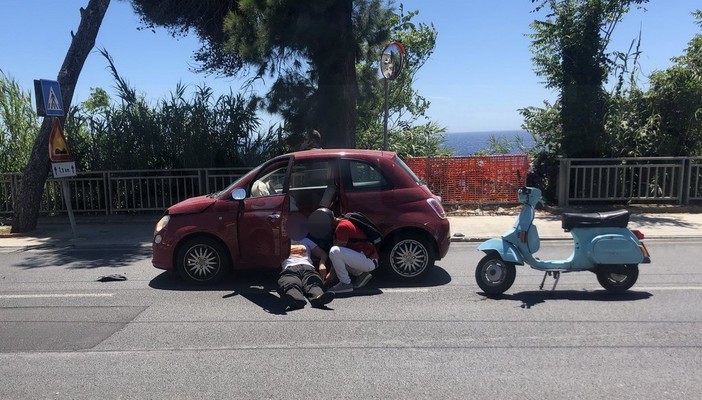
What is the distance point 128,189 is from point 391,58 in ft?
23.1

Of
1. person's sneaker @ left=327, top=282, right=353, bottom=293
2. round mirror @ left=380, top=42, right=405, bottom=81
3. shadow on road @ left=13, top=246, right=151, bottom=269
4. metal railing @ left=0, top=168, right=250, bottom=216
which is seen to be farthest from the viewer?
metal railing @ left=0, top=168, right=250, bottom=216

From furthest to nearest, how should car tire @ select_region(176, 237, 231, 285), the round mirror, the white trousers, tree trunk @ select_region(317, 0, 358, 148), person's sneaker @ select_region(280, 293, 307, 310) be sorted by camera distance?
tree trunk @ select_region(317, 0, 358, 148), the round mirror, car tire @ select_region(176, 237, 231, 285), the white trousers, person's sneaker @ select_region(280, 293, 307, 310)

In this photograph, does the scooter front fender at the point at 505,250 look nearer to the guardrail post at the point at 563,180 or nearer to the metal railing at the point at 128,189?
the guardrail post at the point at 563,180

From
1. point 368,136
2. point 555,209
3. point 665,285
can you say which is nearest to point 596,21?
point 555,209

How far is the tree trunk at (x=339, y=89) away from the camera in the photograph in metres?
12.4

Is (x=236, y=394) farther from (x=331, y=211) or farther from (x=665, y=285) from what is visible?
(x=665, y=285)

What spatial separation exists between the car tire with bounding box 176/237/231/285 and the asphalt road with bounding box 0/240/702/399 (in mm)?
181

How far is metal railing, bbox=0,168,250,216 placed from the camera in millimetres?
12883

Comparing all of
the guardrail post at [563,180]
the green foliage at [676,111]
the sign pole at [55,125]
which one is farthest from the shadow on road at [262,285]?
the green foliage at [676,111]

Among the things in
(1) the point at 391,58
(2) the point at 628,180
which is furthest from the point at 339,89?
(2) the point at 628,180

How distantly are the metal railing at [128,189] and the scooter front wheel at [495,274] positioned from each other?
7.69 meters

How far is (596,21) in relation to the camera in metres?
12.9

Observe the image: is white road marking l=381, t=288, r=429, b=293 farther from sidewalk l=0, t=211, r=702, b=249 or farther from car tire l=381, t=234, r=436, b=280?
sidewalk l=0, t=211, r=702, b=249

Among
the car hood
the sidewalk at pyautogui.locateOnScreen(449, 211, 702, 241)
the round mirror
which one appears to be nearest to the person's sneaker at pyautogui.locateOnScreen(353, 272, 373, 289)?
the car hood
